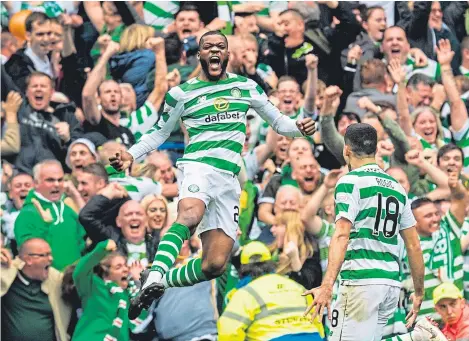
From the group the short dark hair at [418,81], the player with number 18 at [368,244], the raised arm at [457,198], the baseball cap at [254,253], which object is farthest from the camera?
the short dark hair at [418,81]

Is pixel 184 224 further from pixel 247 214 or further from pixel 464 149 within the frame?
pixel 464 149

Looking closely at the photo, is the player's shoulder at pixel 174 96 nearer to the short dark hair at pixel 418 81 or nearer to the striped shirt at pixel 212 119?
the striped shirt at pixel 212 119

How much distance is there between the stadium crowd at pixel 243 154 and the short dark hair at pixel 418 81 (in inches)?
1.1

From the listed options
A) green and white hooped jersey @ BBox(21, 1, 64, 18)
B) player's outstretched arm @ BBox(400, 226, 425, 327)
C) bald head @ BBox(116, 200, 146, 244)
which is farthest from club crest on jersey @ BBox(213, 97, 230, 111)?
green and white hooped jersey @ BBox(21, 1, 64, 18)

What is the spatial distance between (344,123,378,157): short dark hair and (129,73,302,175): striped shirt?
3.12 feet

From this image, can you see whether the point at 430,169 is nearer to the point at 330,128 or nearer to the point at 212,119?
the point at 330,128

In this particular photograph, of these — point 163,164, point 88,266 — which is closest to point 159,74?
point 163,164

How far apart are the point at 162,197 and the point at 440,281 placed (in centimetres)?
335

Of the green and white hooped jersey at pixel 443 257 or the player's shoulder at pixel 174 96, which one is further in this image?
the green and white hooped jersey at pixel 443 257

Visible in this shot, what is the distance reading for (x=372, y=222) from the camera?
9984mm

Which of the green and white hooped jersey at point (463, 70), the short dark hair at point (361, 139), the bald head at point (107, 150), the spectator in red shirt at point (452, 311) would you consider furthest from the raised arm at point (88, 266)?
the green and white hooped jersey at point (463, 70)

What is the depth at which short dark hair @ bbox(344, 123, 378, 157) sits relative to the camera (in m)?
10.0

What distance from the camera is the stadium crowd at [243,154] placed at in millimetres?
13453

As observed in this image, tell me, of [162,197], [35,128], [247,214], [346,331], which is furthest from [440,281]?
[35,128]
